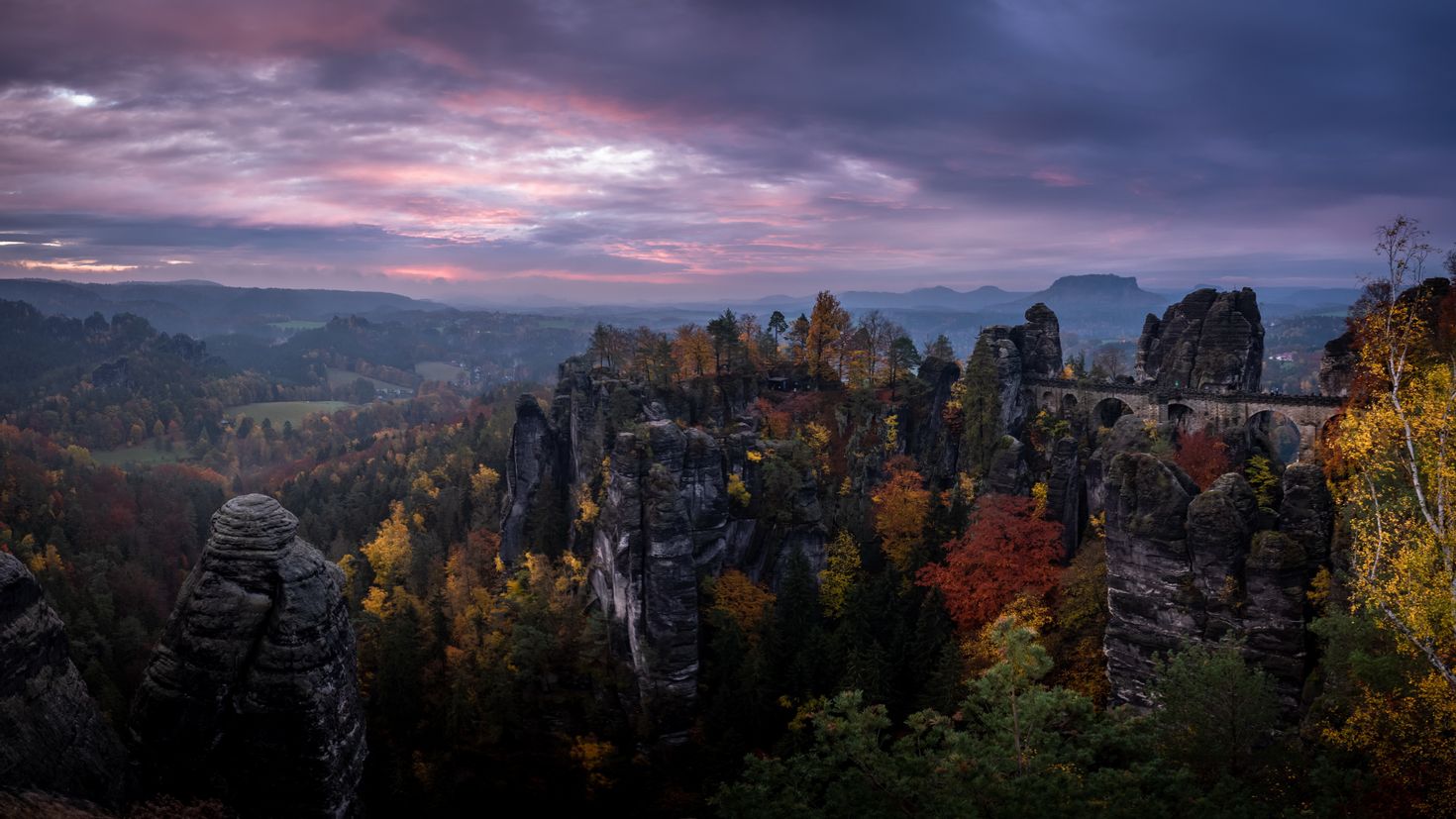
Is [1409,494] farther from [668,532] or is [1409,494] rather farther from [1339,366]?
[668,532]

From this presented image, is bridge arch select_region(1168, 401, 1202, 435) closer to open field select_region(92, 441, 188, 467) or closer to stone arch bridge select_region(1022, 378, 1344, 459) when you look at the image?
stone arch bridge select_region(1022, 378, 1344, 459)

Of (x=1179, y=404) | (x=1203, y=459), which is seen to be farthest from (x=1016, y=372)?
(x=1203, y=459)

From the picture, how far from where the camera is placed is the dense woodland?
17.3 meters

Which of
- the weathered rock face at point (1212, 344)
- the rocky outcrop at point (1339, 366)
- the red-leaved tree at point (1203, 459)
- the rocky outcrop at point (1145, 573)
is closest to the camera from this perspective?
the rocky outcrop at point (1145, 573)

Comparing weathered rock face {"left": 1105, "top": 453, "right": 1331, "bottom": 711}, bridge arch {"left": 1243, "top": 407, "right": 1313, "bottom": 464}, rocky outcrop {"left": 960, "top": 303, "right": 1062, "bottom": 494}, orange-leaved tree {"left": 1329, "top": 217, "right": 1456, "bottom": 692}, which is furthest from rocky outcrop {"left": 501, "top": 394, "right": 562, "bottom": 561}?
orange-leaved tree {"left": 1329, "top": 217, "right": 1456, "bottom": 692}

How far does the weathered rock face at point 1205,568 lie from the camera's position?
2683cm

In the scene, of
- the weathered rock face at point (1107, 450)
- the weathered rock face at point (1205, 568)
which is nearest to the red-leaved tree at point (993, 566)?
the weathered rock face at point (1107, 450)

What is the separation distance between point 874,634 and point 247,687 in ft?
105

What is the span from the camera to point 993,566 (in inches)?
1566

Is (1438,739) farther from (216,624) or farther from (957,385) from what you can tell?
(957,385)

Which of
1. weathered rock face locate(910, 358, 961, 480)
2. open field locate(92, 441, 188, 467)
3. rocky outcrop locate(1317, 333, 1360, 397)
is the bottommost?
open field locate(92, 441, 188, 467)

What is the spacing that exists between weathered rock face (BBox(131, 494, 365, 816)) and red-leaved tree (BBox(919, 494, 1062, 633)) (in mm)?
31121

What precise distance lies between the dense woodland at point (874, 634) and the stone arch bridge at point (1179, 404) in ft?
15.5

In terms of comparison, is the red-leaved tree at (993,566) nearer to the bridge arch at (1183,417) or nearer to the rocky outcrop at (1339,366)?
the rocky outcrop at (1339,366)
